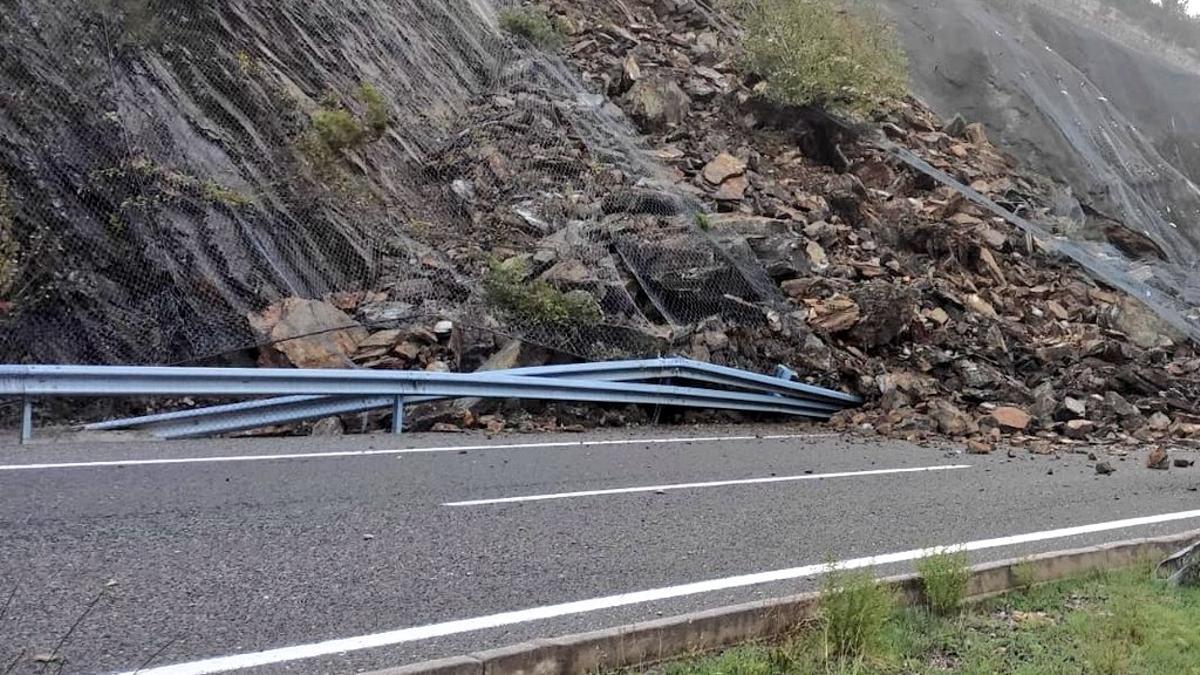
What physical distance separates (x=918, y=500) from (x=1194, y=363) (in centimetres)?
1102

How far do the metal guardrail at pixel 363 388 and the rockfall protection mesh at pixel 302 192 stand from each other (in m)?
1.01

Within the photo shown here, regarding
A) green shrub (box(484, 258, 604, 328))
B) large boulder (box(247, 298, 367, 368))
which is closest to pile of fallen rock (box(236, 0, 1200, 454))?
large boulder (box(247, 298, 367, 368))

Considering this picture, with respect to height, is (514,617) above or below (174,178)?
above

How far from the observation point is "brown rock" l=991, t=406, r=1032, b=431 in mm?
12492

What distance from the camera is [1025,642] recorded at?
435 cm

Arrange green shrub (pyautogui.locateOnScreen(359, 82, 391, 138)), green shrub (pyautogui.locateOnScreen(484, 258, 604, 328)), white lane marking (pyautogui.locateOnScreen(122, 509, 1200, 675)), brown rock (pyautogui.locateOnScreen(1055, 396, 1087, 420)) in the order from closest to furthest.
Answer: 1. white lane marking (pyautogui.locateOnScreen(122, 509, 1200, 675))
2. green shrub (pyautogui.locateOnScreen(484, 258, 604, 328))
3. brown rock (pyautogui.locateOnScreen(1055, 396, 1087, 420))
4. green shrub (pyautogui.locateOnScreen(359, 82, 391, 138))

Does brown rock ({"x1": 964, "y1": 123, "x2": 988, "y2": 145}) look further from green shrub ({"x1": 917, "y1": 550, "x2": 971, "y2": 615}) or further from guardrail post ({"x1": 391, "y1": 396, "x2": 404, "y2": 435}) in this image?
green shrub ({"x1": 917, "y1": 550, "x2": 971, "y2": 615})

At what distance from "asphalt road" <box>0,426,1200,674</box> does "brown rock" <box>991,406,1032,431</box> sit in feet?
8.37

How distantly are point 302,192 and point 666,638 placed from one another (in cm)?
1011

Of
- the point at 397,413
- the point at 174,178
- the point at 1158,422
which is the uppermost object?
the point at 1158,422

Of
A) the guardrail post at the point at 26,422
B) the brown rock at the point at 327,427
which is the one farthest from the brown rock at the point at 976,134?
the guardrail post at the point at 26,422

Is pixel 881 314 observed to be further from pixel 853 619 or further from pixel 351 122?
pixel 853 619

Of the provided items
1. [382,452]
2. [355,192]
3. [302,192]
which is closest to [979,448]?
[382,452]

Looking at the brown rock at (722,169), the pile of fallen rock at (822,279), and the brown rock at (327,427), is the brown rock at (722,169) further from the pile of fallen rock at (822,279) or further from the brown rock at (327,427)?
the brown rock at (327,427)
